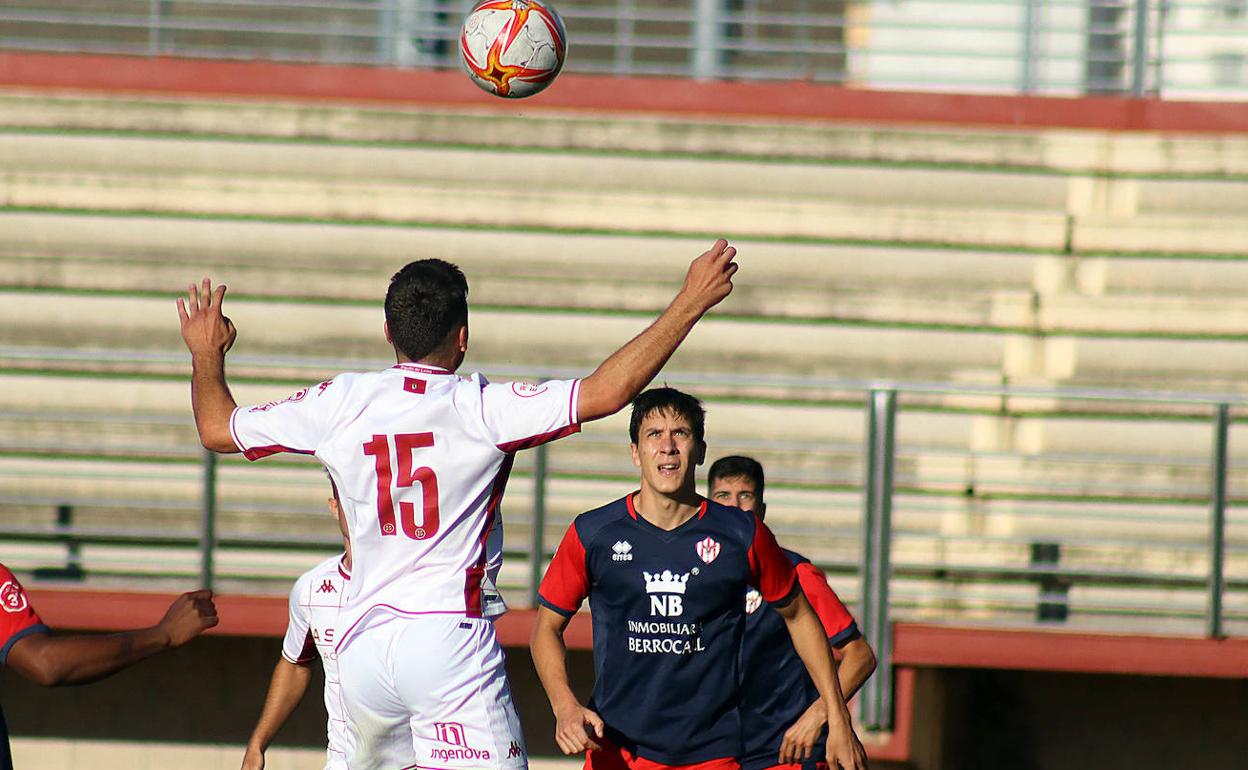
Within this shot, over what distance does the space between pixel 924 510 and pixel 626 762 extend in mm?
4774

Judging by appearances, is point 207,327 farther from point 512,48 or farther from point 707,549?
point 512,48

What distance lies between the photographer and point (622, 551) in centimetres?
563

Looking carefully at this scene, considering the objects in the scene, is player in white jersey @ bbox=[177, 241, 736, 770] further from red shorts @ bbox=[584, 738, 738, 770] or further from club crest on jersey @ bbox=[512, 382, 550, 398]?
red shorts @ bbox=[584, 738, 738, 770]

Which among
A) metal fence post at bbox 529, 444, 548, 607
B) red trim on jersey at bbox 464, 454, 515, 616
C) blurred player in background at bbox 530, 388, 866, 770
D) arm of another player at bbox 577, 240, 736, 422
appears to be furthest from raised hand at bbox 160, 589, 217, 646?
metal fence post at bbox 529, 444, 548, 607

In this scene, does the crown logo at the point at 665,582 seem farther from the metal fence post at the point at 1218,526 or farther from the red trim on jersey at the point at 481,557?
the metal fence post at the point at 1218,526

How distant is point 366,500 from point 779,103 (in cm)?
678

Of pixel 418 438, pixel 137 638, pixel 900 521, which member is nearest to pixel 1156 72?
pixel 900 521

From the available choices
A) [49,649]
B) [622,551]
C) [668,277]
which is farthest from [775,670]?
[668,277]

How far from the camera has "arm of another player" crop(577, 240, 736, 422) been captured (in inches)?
173

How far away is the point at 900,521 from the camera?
1008 cm

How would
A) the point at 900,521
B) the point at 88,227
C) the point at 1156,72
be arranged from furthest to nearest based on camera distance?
the point at 1156,72
the point at 88,227
the point at 900,521

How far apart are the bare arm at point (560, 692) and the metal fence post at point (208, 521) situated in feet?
12.4

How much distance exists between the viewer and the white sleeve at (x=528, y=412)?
182 inches

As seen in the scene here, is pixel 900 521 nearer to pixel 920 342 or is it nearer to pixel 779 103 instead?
pixel 920 342
